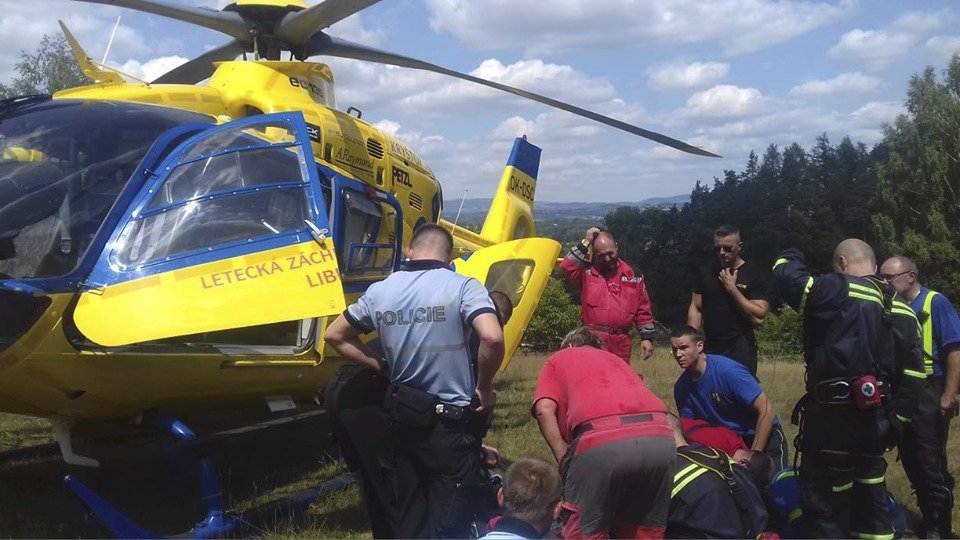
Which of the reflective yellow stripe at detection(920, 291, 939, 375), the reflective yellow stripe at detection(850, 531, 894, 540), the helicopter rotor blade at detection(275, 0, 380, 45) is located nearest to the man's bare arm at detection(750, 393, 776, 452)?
the reflective yellow stripe at detection(850, 531, 894, 540)

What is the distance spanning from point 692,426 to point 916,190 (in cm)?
4135

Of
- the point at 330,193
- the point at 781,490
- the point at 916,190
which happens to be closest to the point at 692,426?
the point at 781,490

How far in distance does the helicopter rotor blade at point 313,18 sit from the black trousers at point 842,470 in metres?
4.29

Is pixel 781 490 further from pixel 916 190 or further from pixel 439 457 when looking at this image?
pixel 916 190

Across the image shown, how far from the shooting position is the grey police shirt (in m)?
3.38

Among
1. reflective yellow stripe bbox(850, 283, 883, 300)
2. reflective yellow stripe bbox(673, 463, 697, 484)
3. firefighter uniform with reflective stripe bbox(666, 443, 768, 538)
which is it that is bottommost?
firefighter uniform with reflective stripe bbox(666, 443, 768, 538)

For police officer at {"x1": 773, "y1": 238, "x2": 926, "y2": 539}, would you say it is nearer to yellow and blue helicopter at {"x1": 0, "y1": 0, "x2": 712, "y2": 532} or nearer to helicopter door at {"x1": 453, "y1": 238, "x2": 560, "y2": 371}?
yellow and blue helicopter at {"x1": 0, "y1": 0, "x2": 712, "y2": 532}

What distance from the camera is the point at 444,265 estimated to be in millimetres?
3578

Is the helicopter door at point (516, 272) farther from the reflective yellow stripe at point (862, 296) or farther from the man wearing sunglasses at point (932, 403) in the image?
the reflective yellow stripe at point (862, 296)

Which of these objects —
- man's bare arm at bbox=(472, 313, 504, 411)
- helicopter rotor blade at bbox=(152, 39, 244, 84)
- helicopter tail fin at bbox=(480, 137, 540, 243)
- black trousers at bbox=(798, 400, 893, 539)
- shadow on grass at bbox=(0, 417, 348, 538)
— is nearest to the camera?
man's bare arm at bbox=(472, 313, 504, 411)

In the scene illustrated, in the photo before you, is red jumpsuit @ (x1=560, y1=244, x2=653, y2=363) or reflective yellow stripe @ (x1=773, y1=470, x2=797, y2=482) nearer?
reflective yellow stripe @ (x1=773, y1=470, x2=797, y2=482)

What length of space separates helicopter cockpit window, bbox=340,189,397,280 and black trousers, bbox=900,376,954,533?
3.58 meters

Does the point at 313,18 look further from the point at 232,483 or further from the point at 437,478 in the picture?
the point at 437,478

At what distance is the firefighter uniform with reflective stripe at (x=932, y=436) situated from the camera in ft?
16.1
